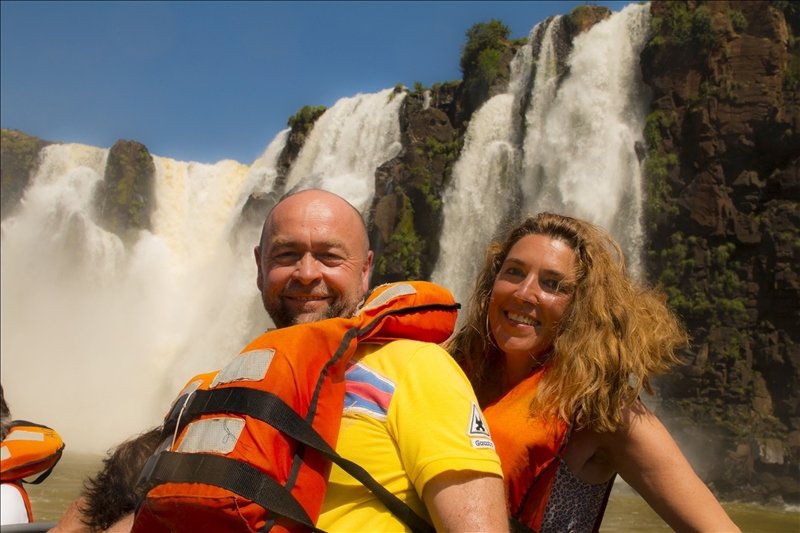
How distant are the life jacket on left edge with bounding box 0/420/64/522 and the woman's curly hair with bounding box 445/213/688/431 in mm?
2241

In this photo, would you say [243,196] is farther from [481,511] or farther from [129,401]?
[481,511]

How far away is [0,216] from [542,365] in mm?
39322

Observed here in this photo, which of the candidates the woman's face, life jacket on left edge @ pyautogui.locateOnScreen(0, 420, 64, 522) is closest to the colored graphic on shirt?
the woman's face

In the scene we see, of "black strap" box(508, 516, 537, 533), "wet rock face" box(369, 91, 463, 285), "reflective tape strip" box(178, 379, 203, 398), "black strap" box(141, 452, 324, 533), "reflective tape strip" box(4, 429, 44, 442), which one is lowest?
"reflective tape strip" box(4, 429, 44, 442)

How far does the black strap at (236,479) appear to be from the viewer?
4.70ft

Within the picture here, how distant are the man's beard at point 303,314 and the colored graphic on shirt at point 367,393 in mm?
307

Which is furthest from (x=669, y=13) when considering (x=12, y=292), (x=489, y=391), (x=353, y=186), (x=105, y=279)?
(x=12, y=292)

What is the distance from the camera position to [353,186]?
80.8 ft

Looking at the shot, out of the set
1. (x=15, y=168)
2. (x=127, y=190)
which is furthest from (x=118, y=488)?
(x=15, y=168)

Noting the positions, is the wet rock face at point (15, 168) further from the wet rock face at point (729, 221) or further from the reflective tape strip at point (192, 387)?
the reflective tape strip at point (192, 387)

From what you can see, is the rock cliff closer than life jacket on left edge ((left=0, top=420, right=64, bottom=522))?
No

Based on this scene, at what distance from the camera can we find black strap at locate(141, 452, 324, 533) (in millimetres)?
1434

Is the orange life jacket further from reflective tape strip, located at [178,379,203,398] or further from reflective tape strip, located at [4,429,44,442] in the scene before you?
reflective tape strip, located at [4,429,44,442]

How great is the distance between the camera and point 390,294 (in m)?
2.00
